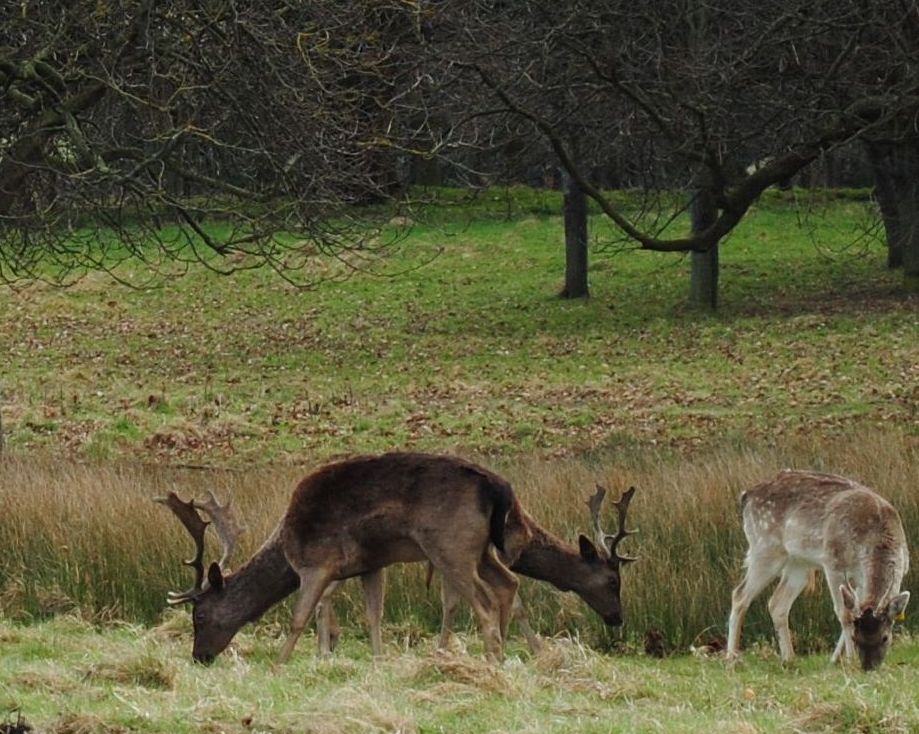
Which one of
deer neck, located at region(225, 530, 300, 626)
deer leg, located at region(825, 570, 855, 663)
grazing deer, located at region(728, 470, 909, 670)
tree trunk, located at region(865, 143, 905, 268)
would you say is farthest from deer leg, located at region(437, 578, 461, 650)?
tree trunk, located at region(865, 143, 905, 268)

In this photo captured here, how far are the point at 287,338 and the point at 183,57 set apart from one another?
47.4 ft

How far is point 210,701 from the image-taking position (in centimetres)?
748

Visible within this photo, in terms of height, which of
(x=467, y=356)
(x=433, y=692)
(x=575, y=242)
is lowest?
(x=433, y=692)

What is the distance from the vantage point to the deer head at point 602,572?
1042 centimetres

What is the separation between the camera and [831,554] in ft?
33.3

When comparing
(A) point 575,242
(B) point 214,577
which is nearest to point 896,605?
(B) point 214,577

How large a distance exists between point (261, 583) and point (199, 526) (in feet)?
1.86

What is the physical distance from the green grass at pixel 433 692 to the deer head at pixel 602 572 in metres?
0.49

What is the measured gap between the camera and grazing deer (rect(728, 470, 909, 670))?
371 inches

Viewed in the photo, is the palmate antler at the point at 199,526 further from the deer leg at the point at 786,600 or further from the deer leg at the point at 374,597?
the deer leg at the point at 786,600

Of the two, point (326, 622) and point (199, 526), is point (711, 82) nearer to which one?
point (326, 622)

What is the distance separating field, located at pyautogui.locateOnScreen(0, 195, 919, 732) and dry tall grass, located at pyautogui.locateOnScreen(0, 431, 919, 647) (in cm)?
2

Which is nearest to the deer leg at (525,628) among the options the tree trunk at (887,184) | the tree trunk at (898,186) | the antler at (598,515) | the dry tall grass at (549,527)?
the antler at (598,515)

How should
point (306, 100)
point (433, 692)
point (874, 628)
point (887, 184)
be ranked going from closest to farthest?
point (433, 692) < point (874, 628) < point (306, 100) < point (887, 184)
